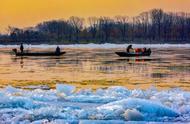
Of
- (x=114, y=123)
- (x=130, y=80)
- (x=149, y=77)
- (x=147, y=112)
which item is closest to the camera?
(x=114, y=123)

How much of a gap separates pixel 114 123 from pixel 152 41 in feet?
353

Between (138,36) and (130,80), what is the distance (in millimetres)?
108304

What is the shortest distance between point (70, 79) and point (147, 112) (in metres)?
11.7

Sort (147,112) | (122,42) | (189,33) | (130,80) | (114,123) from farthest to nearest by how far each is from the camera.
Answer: (189,33)
(122,42)
(130,80)
(147,112)
(114,123)

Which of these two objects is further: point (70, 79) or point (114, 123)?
point (70, 79)

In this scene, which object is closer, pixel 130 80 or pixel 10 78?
pixel 130 80

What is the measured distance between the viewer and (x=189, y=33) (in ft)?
421

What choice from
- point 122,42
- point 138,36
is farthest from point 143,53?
point 138,36

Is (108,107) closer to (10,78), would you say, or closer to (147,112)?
(147,112)

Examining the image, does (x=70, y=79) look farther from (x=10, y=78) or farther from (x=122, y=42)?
(x=122, y=42)

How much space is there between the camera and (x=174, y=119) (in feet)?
34.7

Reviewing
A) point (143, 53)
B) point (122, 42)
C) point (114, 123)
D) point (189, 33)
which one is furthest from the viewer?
point (189, 33)

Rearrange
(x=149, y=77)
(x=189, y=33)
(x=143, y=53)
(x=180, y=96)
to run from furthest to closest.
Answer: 1. (x=189, y=33)
2. (x=143, y=53)
3. (x=149, y=77)
4. (x=180, y=96)

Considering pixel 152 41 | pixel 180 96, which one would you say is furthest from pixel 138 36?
pixel 180 96
